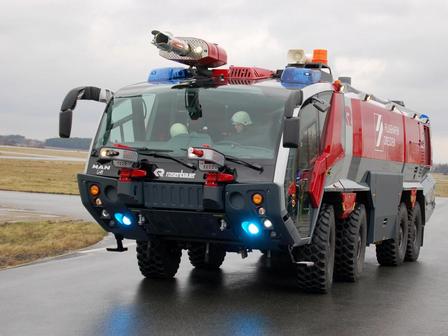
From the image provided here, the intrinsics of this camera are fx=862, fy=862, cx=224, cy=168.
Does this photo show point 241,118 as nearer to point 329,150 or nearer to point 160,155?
point 160,155

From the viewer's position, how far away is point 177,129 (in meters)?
9.56

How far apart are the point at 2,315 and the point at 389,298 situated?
180 inches

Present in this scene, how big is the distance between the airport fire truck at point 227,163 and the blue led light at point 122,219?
15 millimetres

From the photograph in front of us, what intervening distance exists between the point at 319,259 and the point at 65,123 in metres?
3.28

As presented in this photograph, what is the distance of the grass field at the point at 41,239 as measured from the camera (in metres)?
13.6

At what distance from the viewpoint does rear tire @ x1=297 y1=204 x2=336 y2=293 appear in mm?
9992

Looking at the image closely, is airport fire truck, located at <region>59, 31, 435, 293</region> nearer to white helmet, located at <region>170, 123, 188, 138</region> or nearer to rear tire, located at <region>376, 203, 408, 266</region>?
white helmet, located at <region>170, 123, 188, 138</region>

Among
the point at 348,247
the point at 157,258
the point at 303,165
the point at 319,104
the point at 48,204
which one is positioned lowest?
the point at 48,204

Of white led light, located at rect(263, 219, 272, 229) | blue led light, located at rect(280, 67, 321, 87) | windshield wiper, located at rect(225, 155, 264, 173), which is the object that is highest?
blue led light, located at rect(280, 67, 321, 87)

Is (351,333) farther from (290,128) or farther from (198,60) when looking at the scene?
(198,60)

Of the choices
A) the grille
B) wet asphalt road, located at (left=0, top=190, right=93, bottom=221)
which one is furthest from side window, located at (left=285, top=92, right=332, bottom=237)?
wet asphalt road, located at (left=0, top=190, right=93, bottom=221)

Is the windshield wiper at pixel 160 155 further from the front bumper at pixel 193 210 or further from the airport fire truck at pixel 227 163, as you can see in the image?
the front bumper at pixel 193 210

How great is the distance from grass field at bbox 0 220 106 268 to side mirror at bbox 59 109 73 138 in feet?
11.9

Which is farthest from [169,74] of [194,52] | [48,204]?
[48,204]
